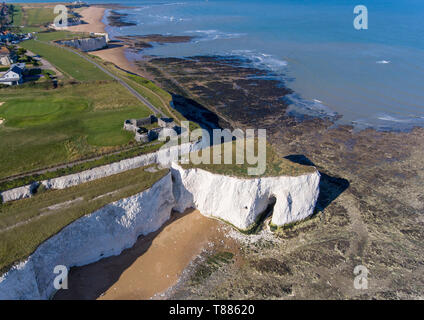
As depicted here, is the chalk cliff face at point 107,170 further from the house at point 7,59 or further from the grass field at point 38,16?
the grass field at point 38,16

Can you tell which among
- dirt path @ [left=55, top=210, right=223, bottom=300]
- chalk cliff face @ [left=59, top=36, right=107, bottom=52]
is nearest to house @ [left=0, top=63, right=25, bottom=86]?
chalk cliff face @ [left=59, top=36, right=107, bottom=52]

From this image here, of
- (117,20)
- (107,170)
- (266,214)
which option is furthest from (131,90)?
(117,20)

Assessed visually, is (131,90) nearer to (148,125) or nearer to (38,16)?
(148,125)

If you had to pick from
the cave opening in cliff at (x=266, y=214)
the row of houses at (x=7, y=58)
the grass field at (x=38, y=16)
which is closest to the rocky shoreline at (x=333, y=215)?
the cave opening in cliff at (x=266, y=214)

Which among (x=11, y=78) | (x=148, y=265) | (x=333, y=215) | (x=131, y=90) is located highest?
(x=11, y=78)

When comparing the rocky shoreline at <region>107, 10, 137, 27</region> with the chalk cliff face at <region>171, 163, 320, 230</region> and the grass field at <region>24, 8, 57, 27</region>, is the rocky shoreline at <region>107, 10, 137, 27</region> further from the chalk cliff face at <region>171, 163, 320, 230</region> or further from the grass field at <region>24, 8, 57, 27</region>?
the chalk cliff face at <region>171, 163, 320, 230</region>
